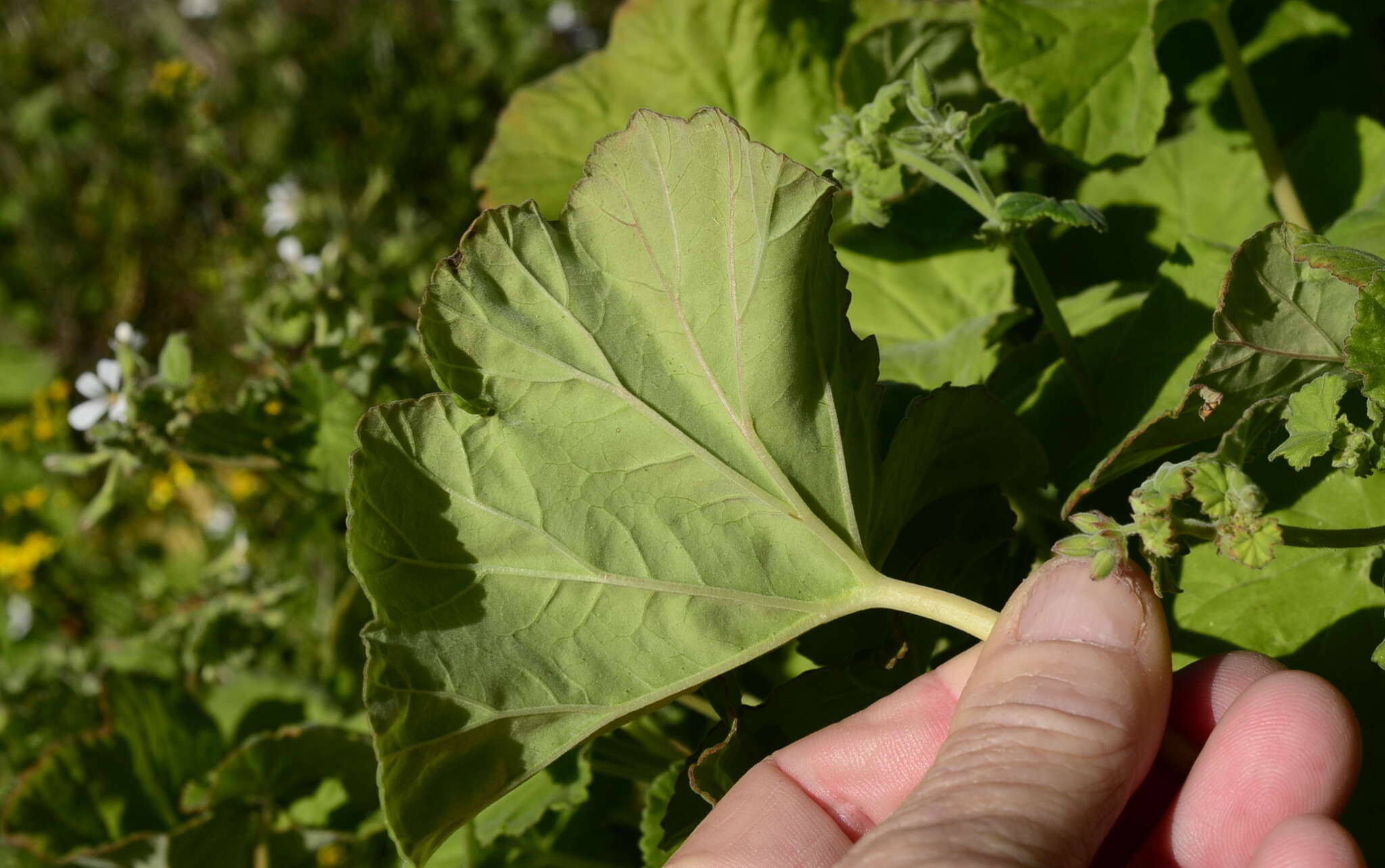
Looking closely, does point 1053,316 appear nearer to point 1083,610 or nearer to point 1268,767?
point 1083,610

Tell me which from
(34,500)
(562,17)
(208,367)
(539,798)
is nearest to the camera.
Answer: (539,798)

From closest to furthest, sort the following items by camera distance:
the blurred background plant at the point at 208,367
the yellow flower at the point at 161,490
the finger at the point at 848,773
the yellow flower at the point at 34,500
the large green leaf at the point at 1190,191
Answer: the finger at the point at 848,773, the large green leaf at the point at 1190,191, the blurred background plant at the point at 208,367, the yellow flower at the point at 161,490, the yellow flower at the point at 34,500

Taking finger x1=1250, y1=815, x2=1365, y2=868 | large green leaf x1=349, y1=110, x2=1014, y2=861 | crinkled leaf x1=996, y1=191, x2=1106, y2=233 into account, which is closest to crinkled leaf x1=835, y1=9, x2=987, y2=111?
crinkled leaf x1=996, y1=191, x2=1106, y2=233

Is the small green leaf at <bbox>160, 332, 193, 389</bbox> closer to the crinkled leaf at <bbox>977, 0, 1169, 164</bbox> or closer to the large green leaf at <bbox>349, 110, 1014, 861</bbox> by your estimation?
the large green leaf at <bbox>349, 110, 1014, 861</bbox>

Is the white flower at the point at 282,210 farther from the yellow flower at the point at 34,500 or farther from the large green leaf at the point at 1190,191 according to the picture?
the large green leaf at the point at 1190,191

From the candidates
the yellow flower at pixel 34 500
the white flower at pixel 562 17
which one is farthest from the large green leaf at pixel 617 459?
the white flower at pixel 562 17

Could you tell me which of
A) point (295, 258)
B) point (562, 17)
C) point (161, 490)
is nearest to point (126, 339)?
point (295, 258)

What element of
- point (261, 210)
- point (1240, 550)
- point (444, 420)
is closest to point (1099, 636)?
point (1240, 550)
